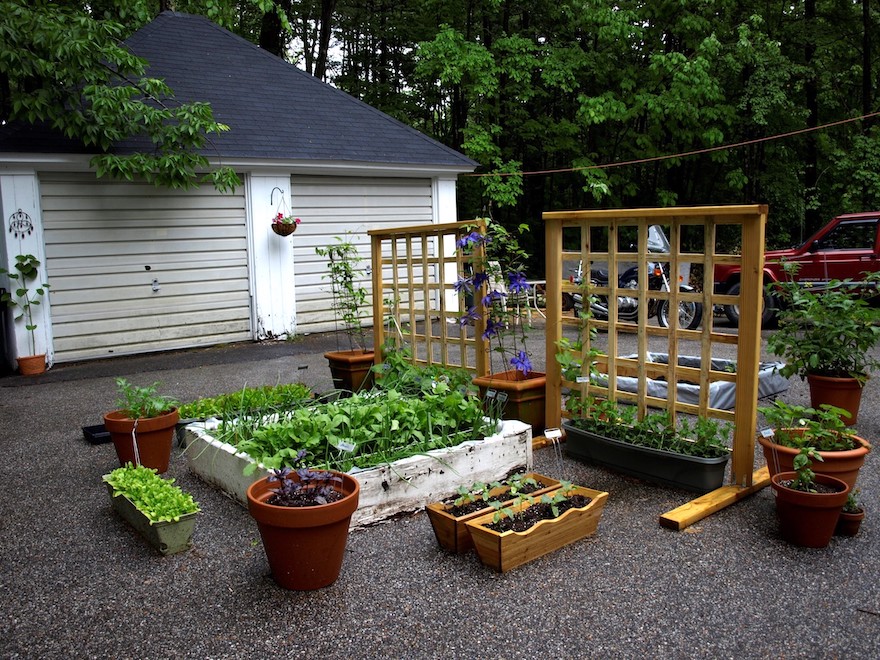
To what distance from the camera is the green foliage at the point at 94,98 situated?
24.2ft

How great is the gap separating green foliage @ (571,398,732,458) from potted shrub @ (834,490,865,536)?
0.60 metres

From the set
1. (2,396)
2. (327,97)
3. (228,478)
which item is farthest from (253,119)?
(228,478)

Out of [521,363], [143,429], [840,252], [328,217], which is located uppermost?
[328,217]

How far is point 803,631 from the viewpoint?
2.50 meters

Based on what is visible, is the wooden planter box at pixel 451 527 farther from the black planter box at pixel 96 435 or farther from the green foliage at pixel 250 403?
the black planter box at pixel 96 435

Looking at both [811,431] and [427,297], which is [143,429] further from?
[811,431]

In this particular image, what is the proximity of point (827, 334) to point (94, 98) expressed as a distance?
23.3 feet

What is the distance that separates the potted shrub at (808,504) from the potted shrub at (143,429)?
10.4 ft

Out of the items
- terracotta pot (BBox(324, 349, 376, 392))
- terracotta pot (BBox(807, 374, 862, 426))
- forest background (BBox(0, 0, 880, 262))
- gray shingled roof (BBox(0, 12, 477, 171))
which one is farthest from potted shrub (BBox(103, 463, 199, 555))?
forest background (BBox(0, 0, 880, 262))

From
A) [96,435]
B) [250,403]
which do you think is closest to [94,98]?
[96,435]

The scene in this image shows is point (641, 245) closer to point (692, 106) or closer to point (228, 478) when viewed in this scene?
point (228, 478)

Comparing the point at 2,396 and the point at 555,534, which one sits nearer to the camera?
the point at 555,534

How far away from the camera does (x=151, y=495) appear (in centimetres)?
340

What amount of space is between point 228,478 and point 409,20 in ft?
55.0
